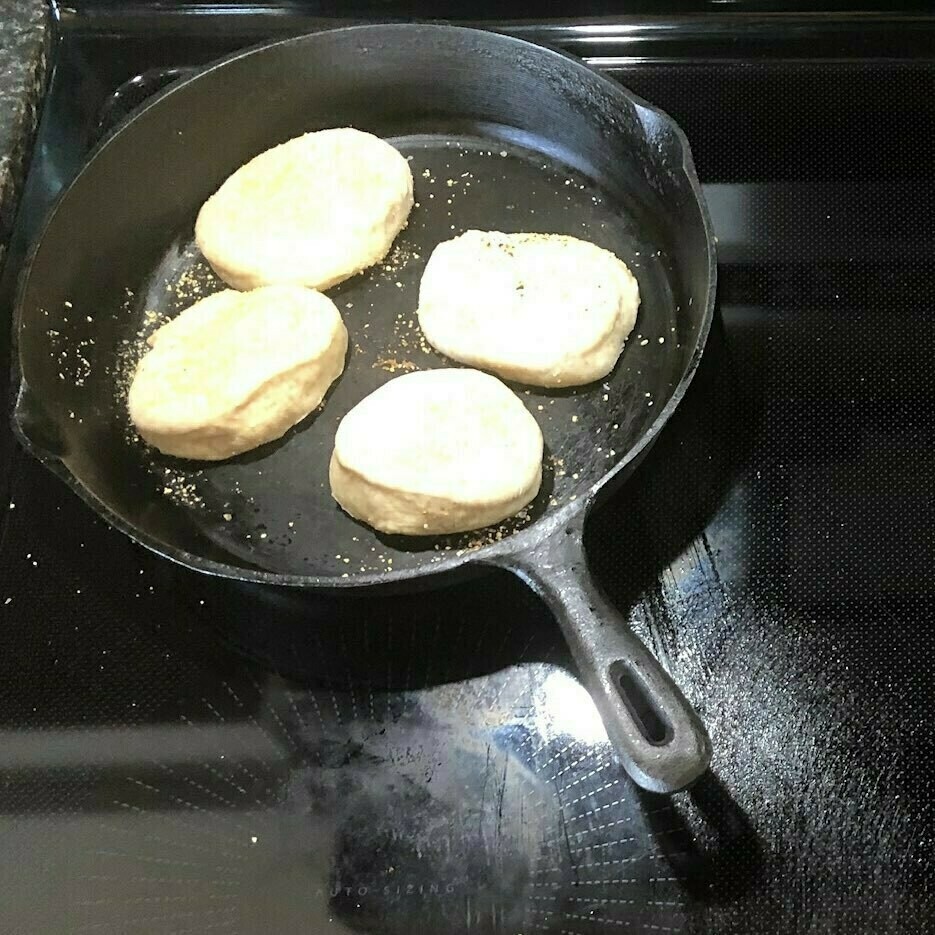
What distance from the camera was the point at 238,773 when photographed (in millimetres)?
880

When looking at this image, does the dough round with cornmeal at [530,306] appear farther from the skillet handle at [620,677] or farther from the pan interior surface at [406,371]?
the skillet handle at [620,677]

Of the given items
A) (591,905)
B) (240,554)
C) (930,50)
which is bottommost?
(591,905)

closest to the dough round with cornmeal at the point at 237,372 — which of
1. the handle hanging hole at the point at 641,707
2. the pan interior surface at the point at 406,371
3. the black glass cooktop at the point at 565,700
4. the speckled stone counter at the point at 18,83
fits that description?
the pan interior surface at the point at 406,371

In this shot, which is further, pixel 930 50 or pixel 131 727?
pixel 930 50

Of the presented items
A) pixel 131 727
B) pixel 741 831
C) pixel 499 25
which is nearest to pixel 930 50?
pixel 499 25

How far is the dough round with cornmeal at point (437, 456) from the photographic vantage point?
89 centimetres

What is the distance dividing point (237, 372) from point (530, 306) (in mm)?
303

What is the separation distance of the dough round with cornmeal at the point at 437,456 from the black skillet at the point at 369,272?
38 millimetres

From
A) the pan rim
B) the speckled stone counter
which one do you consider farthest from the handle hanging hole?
the speckled stone counter

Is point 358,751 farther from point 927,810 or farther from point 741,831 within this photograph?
point 927,810

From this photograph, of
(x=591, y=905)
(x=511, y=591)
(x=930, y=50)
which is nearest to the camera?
(x=591, y=905)

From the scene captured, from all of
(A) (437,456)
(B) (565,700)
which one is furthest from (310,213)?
(B) (565,700)

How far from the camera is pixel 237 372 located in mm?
971

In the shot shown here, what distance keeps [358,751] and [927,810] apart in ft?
1.62
